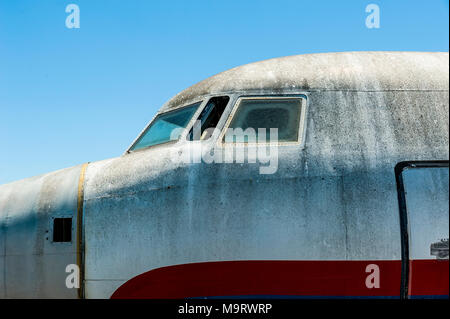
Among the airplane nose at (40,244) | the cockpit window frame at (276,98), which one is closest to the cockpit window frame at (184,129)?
the cockpit window frame at (276,98)

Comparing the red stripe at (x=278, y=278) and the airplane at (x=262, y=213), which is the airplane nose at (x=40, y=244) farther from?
the red stripe at (x=278, y=278)

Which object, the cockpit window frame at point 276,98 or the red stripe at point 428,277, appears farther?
the cockpit window frame at point 276,98

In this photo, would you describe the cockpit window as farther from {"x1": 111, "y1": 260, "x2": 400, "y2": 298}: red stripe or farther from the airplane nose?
{"x1": 111, "y1": 260, "x2": 400, "y2": 298}: red stripe

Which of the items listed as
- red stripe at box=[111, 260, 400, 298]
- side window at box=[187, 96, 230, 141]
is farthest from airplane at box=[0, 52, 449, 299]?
side window at box=[187, 96, 230, 141]

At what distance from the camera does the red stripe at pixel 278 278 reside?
5.14 metres

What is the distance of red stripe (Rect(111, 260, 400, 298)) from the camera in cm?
514

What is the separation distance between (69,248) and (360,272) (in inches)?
130

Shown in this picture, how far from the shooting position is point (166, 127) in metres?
6.47

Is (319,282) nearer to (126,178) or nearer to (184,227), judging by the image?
(184,227)

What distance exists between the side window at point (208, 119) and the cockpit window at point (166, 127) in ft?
0.63

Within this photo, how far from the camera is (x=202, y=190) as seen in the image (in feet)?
17.6
